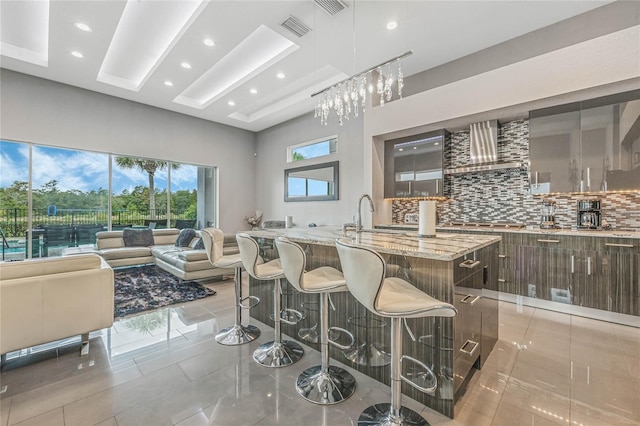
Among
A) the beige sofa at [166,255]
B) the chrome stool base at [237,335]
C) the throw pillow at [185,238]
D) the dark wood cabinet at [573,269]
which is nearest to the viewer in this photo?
the chrome stool base at [237,335]

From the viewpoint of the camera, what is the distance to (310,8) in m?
3.02

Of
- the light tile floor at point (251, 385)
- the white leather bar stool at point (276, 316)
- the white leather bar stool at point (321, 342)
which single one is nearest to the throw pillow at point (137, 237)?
the light tile floor at point (251, 385)

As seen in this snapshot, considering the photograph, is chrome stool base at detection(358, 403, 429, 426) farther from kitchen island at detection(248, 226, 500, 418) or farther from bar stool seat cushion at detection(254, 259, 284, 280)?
bar stool seat cushion at detection(254, 259, 284, 280)

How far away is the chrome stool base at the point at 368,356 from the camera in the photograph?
1.94 metres

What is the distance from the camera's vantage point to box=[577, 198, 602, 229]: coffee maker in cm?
326

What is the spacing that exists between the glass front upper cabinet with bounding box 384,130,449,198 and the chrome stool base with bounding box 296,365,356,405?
3.31 metres

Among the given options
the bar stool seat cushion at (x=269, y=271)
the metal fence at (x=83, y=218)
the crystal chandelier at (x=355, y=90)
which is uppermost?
the crystal chandelier at (x=355, y=90)

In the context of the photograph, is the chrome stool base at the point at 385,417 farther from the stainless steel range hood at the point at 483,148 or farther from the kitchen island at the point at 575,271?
the stainless steel range hood at the point at 483,148

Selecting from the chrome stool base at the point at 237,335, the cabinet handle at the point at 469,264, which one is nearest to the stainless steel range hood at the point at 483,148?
the cabinet handle at the point at 469,264

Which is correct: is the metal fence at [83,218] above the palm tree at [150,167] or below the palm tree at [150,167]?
below

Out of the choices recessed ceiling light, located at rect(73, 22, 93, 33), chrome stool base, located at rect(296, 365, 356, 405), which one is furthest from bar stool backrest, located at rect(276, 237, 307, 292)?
recessed ceiling light, located at rect(73, 22, 93, 33)

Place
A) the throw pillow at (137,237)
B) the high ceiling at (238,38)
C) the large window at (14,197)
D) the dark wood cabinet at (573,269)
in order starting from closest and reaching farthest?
the dark wood cabinet at (573,269)
the high ceiling at (238,38)
the large window at (14,197)
the throw pillow at (137,237)

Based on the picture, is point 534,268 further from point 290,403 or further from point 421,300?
point 290,403

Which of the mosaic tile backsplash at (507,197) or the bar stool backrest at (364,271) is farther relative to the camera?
the mosaic tile backsplash at (507,197)
